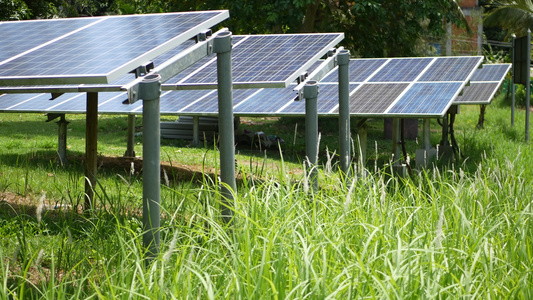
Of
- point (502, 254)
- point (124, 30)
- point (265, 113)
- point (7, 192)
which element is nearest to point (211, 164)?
point (265, 113)

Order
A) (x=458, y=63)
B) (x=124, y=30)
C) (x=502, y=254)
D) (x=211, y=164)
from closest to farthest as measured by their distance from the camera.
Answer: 1. (x=502, y=254)
2. (x=124, y=30)
3. (x=211, y=164)
4. (x=458, y=63)

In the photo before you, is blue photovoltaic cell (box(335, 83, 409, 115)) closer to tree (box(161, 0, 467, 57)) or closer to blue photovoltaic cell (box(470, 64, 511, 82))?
tree (box(161, 0, 467, 57))

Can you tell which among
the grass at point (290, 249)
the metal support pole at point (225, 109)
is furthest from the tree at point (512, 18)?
the metal support pole at point (225, 109)

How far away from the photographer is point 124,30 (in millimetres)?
5691

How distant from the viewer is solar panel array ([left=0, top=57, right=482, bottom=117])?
8.73m

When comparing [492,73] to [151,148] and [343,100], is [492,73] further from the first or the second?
[151,148]

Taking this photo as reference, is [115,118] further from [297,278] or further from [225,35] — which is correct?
[297,278]

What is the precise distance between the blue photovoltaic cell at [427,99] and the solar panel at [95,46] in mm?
3653

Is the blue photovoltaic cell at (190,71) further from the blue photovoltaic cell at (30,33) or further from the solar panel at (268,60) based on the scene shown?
the blue photovoltaic cell at (30,33)

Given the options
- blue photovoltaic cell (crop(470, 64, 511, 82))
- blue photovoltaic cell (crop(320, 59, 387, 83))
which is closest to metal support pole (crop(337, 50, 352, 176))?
blue photovoltaic cell (crop(320, 59, 387, 83))

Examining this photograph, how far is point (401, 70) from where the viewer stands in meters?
11.1

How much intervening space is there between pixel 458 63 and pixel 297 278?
9315 millimetres

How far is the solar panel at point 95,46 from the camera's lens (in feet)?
12.9

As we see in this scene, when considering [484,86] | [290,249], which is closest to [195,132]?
[484,86]
